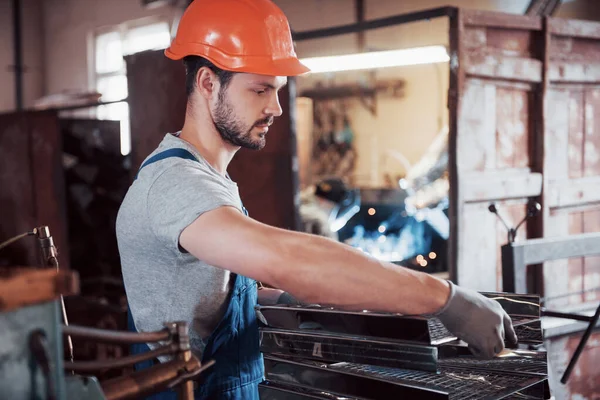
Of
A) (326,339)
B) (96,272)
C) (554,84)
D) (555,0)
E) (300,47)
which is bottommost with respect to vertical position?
(96,272)

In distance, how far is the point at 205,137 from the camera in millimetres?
1888

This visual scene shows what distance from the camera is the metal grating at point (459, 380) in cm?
133

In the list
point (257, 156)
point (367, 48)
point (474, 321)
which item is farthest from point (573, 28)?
point (367, 48)

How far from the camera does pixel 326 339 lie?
1396 mm

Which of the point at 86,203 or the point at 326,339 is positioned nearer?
the point at 326,339

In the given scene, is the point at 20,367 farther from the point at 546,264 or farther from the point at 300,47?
the point at 300,47

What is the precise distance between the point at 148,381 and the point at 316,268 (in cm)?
41

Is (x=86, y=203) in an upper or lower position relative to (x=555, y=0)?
lower

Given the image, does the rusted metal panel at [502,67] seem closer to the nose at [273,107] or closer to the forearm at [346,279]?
the nose at [273,107]

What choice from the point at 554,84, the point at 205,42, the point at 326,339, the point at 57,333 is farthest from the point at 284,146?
the point at 57,333

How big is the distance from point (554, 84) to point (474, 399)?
3.12 metres

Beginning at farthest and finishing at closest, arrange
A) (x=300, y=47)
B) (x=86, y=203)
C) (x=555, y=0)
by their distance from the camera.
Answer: (x=300, y=47)
(x=86, y=203)
(x=555, y=0)

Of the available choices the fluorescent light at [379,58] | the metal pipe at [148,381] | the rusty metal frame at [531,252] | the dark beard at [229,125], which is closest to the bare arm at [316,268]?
the metal pipe at [148,381]

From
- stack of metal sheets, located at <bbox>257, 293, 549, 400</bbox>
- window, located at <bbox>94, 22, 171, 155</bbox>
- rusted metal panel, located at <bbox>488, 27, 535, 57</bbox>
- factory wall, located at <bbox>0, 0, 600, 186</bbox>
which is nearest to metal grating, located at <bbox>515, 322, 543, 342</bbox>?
stack of metal sheets, located at <bbox>257, 293, 549, 400</bbox>
